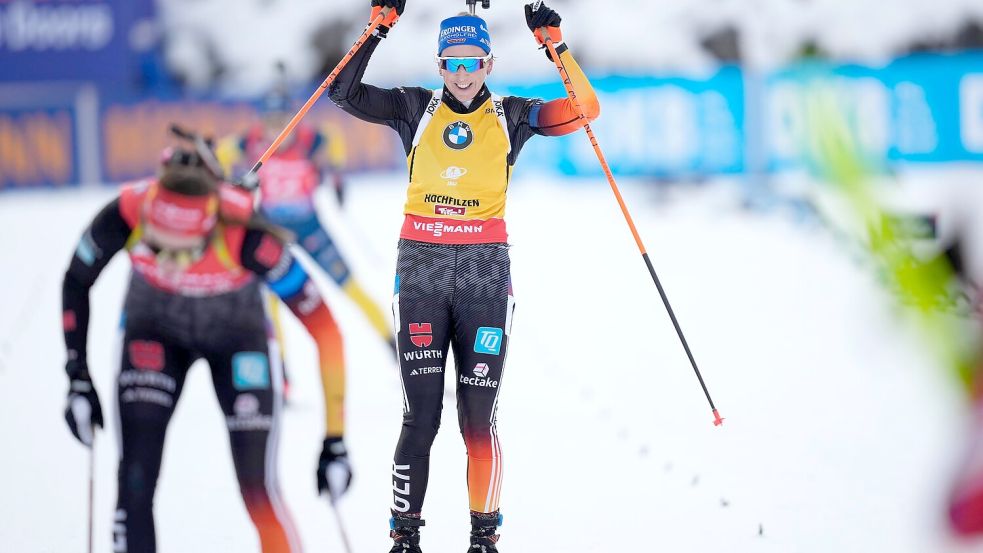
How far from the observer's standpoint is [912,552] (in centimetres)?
518

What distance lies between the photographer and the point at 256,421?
406 centimetres

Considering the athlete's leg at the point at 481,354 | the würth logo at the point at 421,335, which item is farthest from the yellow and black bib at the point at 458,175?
the würth logo at the point at 421,335

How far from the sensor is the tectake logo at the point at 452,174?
4.90 meters

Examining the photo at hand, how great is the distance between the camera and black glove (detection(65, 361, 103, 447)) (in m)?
4.26

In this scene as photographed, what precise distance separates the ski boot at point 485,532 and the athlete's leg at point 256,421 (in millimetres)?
1127

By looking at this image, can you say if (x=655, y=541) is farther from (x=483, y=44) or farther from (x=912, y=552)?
(x=483, y=44)

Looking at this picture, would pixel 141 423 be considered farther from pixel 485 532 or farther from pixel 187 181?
pixel 485 532

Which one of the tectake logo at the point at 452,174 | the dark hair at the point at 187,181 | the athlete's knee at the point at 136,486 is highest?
the tectake logo at the point at 452,174

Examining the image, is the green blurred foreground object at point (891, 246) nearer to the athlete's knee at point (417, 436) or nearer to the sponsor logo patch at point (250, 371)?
the athlete's knee at point (417, 436)

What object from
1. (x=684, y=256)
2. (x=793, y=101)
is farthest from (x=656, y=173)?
(x=684, y=256)

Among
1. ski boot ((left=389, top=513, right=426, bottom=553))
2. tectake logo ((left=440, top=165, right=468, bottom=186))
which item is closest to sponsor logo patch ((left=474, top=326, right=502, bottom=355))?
tectake logo ((left=440, top=165, right=468, bottom=186))

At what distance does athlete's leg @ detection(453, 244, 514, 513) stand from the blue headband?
891mm

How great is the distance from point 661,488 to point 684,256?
896 centimetres

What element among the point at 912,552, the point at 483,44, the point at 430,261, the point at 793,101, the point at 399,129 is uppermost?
the point at 793,101
